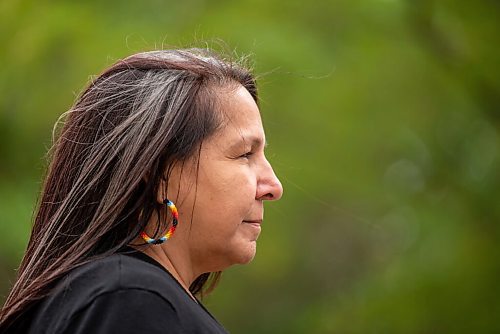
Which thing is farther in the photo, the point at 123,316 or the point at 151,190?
the point at 151,190

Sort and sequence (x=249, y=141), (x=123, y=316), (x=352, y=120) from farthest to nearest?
1. (x=352, y=120)
2. (x=249, y=141)
3. (x=123, y=316)

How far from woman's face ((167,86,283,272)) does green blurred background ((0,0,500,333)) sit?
→ 3021 mm

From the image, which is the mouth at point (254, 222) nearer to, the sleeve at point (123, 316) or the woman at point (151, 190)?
the woman at point (151, 190)

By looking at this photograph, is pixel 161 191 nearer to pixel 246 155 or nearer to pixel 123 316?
pixel 246 155

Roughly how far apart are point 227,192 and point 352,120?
3739 millimetres

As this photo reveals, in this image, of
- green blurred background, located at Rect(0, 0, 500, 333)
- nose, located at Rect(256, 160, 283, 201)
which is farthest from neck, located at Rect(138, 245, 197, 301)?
green blurred background, located at Rect(0, 0, 500, 333)

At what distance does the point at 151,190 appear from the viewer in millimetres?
2025

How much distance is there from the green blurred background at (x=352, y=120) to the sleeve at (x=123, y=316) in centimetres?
344

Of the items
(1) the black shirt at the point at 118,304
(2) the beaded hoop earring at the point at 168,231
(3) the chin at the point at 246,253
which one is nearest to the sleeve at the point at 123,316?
(1) the black shirt at the point at 118,304

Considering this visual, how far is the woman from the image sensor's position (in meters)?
1.90

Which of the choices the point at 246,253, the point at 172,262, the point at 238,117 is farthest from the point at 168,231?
the point at 238,117

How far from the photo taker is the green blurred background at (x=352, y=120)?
5422 mm

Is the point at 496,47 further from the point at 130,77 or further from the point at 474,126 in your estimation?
the point at 130,77

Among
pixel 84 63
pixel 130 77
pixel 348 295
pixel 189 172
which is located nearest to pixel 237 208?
pixel 189 172
